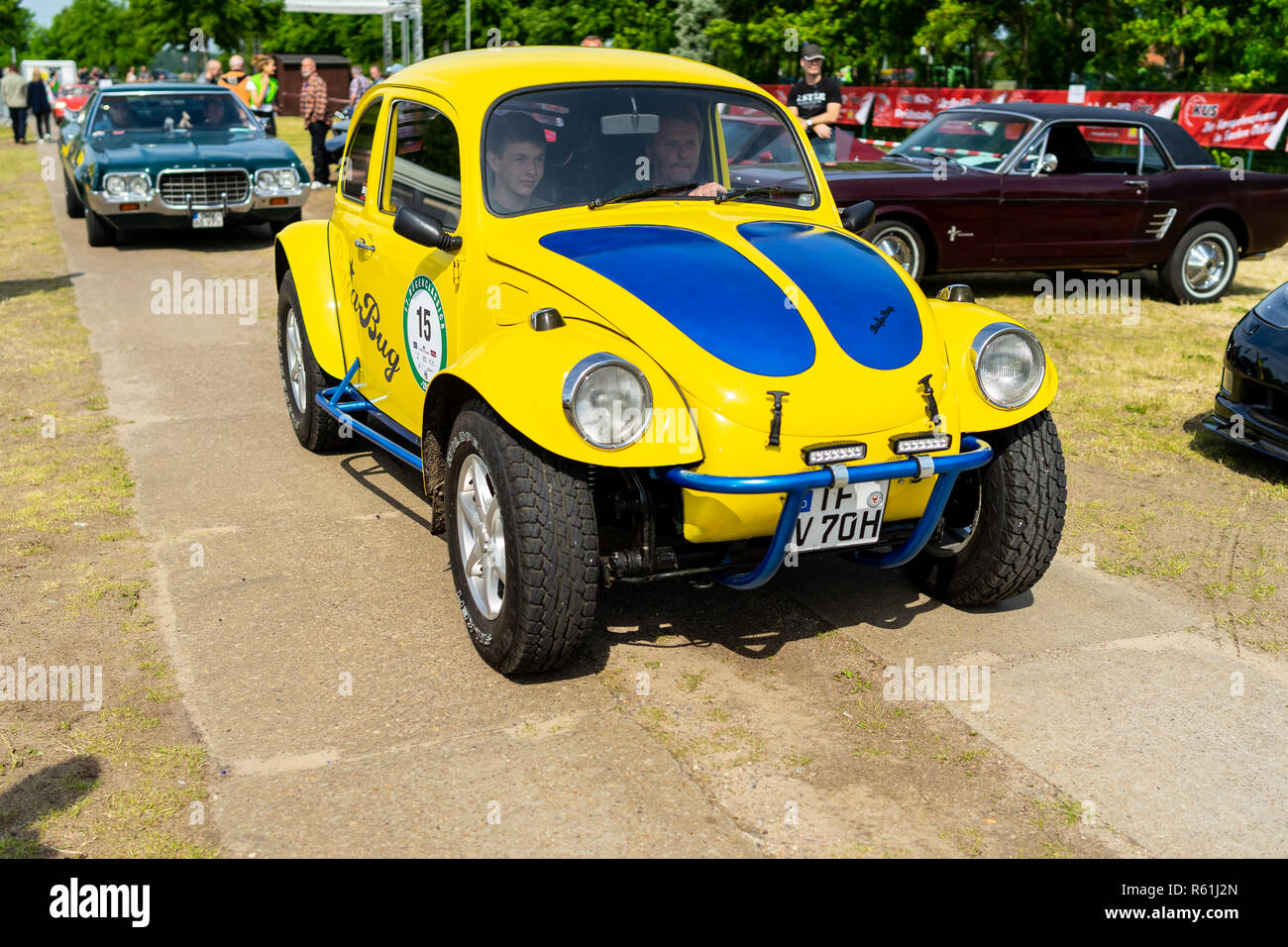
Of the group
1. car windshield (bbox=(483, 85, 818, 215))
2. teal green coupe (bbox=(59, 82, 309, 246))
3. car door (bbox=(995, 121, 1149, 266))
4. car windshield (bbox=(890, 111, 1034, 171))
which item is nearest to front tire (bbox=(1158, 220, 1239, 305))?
car door (bbox=(995, 121, 1149, 266))

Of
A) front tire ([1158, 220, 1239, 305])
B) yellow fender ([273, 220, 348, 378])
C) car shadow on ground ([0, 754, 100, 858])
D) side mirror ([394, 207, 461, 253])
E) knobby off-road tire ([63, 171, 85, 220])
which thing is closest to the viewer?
car shadow on ground ([0, 754, 100, 858])

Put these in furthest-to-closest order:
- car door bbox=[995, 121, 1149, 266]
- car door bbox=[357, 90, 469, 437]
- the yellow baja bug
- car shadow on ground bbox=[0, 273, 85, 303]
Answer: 1. car shadow on ground bbox=[0, 273, 85, 303]
2. car door bbox=[995, 121, 1149, 266]
3. car door bbox=[357, 90, 469, 437]
4. the yellow baja bug

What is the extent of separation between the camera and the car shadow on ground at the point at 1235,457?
6.89 meters

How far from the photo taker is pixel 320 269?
647cm

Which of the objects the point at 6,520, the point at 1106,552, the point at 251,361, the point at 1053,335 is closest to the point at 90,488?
the point at 6,520

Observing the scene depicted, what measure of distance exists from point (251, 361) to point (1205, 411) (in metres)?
6.58

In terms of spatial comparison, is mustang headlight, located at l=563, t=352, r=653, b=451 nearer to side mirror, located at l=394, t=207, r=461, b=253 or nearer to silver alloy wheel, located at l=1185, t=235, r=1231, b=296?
side mirror, located at l=394, t=207, r=461, b=253

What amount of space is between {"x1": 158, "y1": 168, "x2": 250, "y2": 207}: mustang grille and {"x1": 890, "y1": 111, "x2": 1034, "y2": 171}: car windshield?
705cm

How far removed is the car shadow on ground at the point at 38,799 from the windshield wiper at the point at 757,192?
3183mm

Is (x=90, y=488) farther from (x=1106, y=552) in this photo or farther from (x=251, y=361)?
(x=1106, y=552)

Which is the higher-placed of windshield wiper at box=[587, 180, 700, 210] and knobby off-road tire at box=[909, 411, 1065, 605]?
windshield wiper at box=[587, 180, 700, 210]

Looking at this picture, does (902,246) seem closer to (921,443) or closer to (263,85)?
(921,443)

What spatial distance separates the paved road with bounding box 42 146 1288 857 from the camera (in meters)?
3.49

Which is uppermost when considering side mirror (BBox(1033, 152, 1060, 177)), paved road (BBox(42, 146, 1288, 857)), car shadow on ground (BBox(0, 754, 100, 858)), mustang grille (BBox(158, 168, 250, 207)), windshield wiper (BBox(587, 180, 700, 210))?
side mirror (BBox(1033, 152, 1060, 177))
